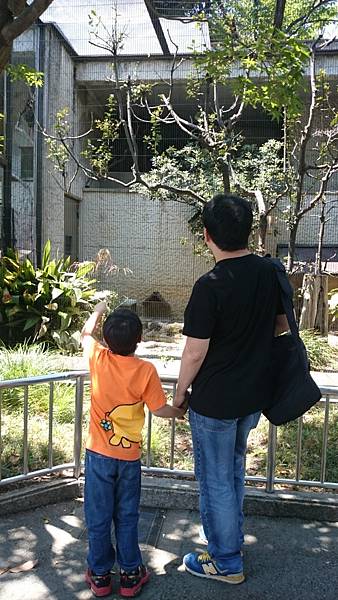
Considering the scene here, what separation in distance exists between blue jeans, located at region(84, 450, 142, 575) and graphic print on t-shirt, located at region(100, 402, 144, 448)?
9 cm

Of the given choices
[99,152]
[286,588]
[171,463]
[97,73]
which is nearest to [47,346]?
[99,152]

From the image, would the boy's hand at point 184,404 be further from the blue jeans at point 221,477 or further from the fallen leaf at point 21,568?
the fallen leaf at point 21,568

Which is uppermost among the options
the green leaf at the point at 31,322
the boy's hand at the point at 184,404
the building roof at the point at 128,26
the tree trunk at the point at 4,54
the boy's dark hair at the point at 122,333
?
the building roof at the point at 128,26

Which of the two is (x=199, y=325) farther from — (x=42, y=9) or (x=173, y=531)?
(x=42, y=9)

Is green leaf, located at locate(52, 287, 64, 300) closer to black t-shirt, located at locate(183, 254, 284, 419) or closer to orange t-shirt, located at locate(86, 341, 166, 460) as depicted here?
orange t-shirt, located at locate(86, 341, 166, 460)

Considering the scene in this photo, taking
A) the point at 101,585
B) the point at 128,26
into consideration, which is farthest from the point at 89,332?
the point at 128,26

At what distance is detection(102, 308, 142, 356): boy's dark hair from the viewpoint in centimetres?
236

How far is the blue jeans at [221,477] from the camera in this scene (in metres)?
2.36

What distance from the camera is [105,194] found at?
13.7 metres

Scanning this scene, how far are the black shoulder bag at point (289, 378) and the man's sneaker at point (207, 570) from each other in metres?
0.74

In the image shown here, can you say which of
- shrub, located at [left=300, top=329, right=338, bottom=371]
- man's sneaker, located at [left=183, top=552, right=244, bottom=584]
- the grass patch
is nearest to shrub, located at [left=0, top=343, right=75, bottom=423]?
the grass patch

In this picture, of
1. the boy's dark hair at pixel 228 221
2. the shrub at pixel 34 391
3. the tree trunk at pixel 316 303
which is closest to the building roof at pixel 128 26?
the tree trunk at pixel 316 303

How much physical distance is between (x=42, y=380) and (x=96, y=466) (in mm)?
940

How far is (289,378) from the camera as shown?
2430 millimetres
